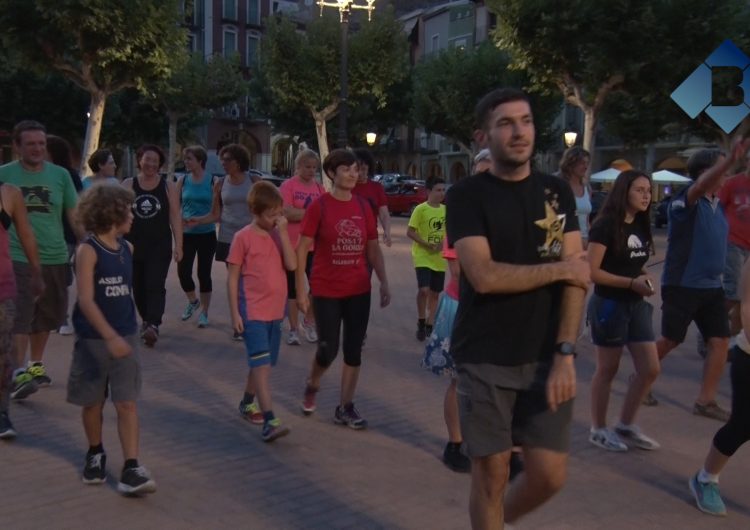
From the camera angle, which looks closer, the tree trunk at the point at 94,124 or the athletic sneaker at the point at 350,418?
the athletic sneaker at the point at 350,418

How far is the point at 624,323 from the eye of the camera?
5.36 metres

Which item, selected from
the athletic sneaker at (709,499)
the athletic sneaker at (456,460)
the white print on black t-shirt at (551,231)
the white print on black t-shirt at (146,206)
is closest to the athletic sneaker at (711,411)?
the athletic sneaker at (709,499)

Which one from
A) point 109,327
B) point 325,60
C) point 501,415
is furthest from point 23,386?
point 325,60

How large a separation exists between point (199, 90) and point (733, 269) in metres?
41.6

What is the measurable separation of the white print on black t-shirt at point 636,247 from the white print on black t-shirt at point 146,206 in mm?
4498

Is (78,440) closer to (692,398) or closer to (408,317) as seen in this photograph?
(692,398)

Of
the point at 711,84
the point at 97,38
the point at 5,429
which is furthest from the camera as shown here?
the point at 711,84

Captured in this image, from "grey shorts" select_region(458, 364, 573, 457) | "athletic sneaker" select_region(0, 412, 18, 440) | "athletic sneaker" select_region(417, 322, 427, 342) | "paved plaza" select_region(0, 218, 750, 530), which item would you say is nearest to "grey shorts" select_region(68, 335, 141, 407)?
"paved plaza" select_region(0, 218, 750, 530)

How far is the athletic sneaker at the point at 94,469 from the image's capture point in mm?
4625

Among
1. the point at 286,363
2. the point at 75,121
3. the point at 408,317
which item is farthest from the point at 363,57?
the point at 286,363

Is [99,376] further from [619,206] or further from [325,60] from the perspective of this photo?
[325,60]

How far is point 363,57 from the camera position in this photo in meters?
34.7

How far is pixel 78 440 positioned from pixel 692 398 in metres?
4.41

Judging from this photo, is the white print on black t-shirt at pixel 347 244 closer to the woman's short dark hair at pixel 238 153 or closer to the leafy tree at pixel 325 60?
the woman's short dark hair at pixel 238 153
